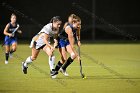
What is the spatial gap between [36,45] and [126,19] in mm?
20125

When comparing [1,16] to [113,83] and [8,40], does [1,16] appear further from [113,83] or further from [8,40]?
[113,83]

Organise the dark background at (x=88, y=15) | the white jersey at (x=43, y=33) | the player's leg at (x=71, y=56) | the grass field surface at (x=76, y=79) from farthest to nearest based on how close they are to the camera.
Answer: the dark background at (x=88, y=15)
the player's leg at (x=71, y=56)
the white jersey at (x=43, y=33)
the grass field surface at (x=76, y=79)

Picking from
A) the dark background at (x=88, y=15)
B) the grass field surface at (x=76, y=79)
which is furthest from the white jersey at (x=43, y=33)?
the dark background at (x=88, y=15)

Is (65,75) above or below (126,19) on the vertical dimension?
above

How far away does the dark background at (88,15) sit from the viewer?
31.8 m

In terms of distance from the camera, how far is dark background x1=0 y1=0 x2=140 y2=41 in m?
31.8

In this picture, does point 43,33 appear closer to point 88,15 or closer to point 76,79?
point 76,79

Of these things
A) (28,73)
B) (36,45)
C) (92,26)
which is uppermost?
(36,45)

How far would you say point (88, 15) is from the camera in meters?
32.1

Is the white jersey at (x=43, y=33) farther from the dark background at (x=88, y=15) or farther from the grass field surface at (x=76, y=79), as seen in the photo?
the dark background at (x=88, y=15)

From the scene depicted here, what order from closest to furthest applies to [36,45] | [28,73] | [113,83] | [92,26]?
1. [113,83]
2. [36,45]
3. [28,73]
4. [92,26]

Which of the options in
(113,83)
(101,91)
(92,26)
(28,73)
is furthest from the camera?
(92,26)

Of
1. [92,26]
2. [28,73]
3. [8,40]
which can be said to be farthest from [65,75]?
[92,26]

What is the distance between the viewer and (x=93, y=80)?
13008 mm
